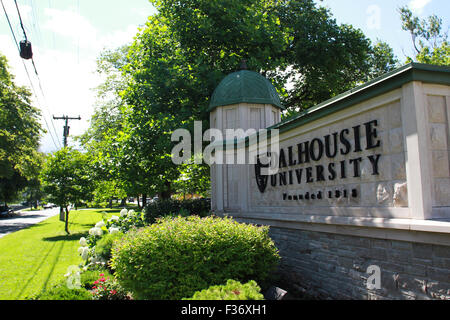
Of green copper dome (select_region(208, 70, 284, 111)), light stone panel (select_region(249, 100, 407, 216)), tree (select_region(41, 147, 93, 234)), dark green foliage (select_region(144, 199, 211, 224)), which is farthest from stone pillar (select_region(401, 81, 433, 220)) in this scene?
tree (select_region(41, 147, 93, 234))

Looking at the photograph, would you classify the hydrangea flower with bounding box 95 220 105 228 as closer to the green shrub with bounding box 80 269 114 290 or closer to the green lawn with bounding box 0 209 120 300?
the green lawn with bounding box 0 209 120 300

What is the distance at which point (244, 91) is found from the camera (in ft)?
37.3

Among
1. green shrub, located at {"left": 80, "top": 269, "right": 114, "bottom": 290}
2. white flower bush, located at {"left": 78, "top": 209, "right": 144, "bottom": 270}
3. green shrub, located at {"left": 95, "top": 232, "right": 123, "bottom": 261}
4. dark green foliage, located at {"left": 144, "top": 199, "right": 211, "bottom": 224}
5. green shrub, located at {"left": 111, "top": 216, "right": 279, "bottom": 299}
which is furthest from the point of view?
dark green foliage, located at {"left": 144, "top": 199, "right": 211, "bottom": 224}

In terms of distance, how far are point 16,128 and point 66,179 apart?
547 inches

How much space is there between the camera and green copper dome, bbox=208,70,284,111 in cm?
1134

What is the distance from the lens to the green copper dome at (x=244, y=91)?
37.2 ft

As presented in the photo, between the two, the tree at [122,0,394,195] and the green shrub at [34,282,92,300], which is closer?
the green shrub at [34,282,92,300]

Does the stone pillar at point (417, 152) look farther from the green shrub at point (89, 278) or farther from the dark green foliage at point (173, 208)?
the dark green foliage at point (173, 208)

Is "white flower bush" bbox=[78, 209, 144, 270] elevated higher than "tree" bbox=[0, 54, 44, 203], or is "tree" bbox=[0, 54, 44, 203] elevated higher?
"tree" bbox=[0, 54, 44, 203]

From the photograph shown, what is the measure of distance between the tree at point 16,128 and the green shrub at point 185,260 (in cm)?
2908

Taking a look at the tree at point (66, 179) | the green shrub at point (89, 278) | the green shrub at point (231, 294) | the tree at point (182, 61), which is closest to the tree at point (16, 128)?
the tree at point (66, 179)

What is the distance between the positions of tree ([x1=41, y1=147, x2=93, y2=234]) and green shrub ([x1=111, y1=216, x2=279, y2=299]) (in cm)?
1760
